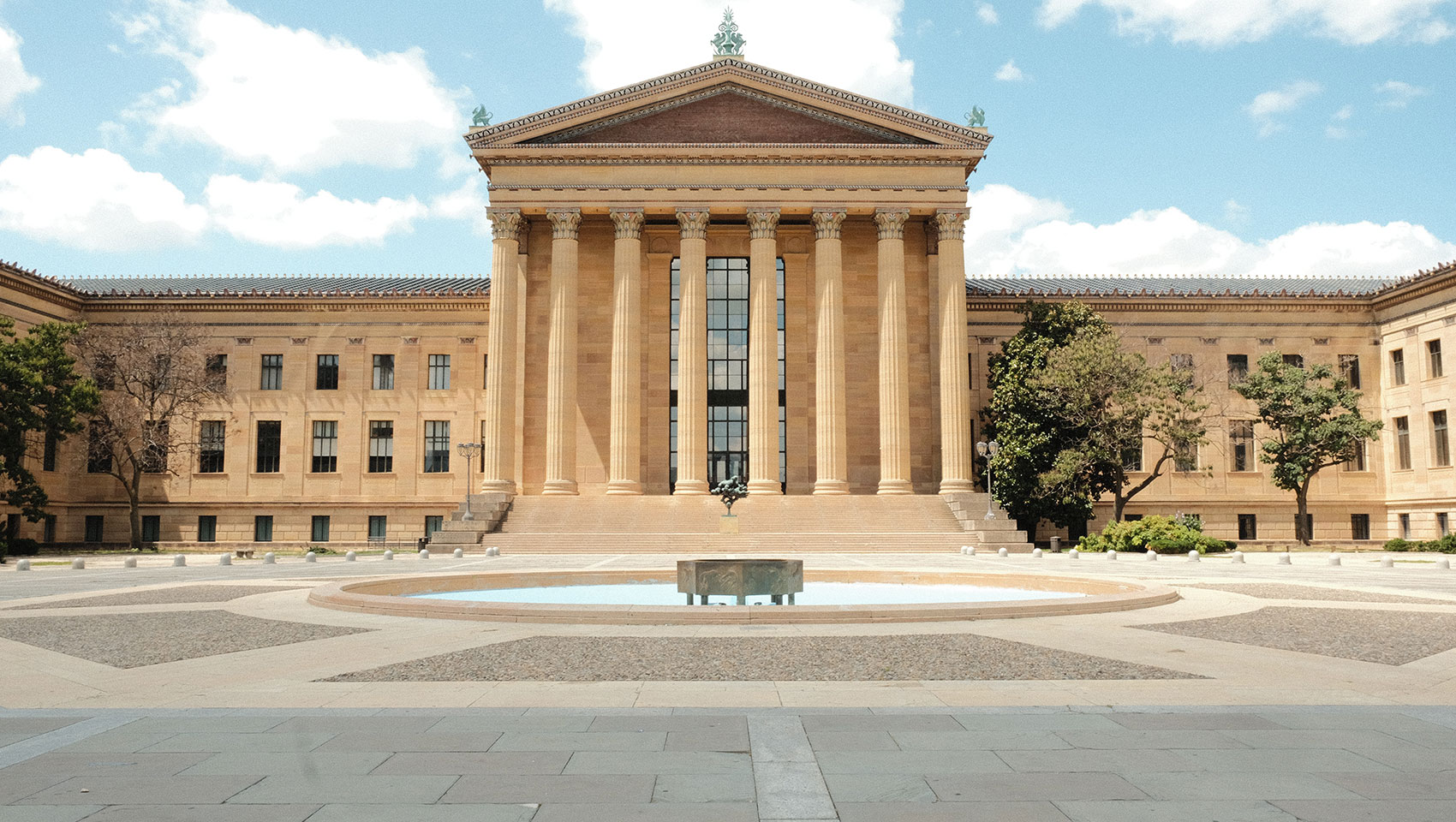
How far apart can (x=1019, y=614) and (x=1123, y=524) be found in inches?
1249

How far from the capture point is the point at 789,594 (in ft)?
60.6

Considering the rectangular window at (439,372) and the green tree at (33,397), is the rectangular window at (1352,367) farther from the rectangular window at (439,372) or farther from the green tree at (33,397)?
the green tree at (33,397)

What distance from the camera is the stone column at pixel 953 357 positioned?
51031 millimetres

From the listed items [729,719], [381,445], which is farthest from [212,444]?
[729,719]

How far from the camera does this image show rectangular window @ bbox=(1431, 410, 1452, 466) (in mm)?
52562

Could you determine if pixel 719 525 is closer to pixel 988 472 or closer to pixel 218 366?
pixel 988 472

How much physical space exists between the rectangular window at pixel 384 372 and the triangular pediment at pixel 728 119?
47.5ft

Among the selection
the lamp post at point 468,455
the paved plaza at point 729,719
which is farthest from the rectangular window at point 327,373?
the paved plaza at point 729,719

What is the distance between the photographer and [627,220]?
173ft

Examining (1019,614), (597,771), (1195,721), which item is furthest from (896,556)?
(597,771)

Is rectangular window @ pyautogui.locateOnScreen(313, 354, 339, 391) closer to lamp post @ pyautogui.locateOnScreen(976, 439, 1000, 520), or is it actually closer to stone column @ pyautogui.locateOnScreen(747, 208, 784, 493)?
stone column @ pyautogui.locateOnScreen(747, 208, 784, 493)

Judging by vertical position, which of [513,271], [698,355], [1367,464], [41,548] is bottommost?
[41,548]

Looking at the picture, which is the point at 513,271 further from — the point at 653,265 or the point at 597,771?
the point at 597,771

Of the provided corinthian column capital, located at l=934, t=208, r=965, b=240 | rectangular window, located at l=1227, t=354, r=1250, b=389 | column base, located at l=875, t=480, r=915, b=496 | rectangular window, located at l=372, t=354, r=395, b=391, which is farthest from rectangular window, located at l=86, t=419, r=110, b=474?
rectangular window, located at l=1227, t=354, r=1250, b=389
